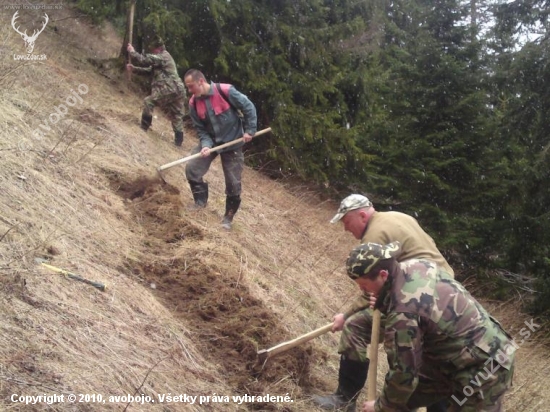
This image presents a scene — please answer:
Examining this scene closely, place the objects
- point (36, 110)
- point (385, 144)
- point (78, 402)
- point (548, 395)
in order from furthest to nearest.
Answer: point (385, 144), point (36, 110), point (548, 395), point (78, 402)

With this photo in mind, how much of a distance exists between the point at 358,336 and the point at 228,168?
3.35 m

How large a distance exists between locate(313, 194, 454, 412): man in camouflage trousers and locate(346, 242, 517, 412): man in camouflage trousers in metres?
0.61

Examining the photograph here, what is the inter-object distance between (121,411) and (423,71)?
27.1 ft

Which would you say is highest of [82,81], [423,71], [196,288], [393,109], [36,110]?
[423,71]

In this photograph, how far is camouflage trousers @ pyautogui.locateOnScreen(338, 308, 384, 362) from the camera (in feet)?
13.9

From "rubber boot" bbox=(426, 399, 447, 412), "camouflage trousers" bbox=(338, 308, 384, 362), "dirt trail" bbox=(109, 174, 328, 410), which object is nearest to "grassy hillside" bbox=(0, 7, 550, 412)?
"dirt trail" bbox=(109, 174, 328, 410)

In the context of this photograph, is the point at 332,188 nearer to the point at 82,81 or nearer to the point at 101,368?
the point at 82,81

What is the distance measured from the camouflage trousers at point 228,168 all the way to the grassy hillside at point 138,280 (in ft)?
1.50

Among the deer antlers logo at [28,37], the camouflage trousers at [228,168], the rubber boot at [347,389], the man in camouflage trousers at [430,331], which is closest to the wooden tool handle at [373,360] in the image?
the man in camouflage trousers at [430,331]

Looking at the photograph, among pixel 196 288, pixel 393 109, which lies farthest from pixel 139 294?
pixel 393 109

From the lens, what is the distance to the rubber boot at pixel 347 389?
4426 mm

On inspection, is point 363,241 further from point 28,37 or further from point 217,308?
point 28,37

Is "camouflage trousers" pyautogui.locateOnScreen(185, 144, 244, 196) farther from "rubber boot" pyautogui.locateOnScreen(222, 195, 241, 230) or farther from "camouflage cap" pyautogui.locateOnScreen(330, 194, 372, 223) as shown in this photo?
"camouflage cap" pyautogui.locateOnScreen(330, 194, 372, 223)

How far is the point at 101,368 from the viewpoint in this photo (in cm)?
362
